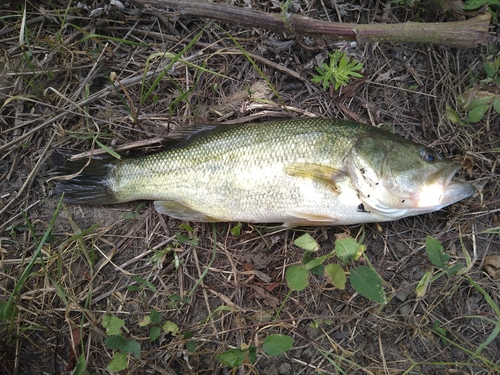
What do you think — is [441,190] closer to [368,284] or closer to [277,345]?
[368,284]

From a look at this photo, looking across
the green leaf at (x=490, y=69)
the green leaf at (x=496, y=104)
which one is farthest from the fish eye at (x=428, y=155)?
the green leaf at (x=490, y=69)

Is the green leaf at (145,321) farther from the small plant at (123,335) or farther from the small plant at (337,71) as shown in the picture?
the small plant at (337,71)

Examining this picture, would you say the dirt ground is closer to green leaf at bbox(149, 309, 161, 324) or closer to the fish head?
green leaf at bbox(149, 309, 161, 324)

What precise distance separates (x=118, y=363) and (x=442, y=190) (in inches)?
118

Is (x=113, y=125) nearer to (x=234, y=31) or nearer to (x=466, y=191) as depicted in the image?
(x=234, y=31)

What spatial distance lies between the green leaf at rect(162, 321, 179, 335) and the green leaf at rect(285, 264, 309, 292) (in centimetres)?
115

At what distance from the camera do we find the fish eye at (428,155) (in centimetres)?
314

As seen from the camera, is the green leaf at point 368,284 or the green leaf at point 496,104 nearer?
the green leaf at point 368,284

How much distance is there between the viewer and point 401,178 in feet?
10.0

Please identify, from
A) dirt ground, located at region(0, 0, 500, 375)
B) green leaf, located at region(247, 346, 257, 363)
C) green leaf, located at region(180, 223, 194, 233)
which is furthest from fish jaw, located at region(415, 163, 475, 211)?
green leaf, located at region(180, 223, 194, 233)

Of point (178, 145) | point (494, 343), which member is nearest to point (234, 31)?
point (178, 145)

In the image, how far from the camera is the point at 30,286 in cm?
343

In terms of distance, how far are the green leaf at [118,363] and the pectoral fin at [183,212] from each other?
123 cm

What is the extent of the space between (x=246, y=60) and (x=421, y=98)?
1800 millimetres
